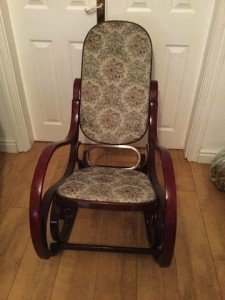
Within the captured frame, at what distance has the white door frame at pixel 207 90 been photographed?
1316 mm

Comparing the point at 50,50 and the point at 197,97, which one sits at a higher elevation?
the point at 50,50

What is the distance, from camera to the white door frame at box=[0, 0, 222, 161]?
1337 millimetres

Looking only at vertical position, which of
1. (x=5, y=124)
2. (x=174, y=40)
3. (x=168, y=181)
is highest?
(x=174, y=40)

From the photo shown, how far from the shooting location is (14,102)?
165cm

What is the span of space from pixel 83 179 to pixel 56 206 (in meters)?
0.18

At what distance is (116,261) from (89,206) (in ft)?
1.18

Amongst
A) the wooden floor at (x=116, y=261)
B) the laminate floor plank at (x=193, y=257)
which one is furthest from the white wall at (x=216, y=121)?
the laminate floor plank at (x=193, y=257)

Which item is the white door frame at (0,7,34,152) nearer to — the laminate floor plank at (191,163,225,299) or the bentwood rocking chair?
the bentwood rocking chair

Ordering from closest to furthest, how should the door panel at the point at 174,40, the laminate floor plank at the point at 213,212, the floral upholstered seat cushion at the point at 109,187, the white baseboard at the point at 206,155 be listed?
the floral upholstered seat cushion at the point at 109,187 → the laminate floor plank at the point at 213,212 → the door panel at the point at 174,40 → the white baseboard at the point at 206,155

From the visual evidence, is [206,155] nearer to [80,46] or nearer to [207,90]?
[207,90]

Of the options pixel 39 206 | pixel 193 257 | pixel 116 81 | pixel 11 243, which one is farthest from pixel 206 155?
pixel 11 243

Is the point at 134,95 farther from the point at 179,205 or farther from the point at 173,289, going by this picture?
the point at 173,289

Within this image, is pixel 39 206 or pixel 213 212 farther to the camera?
pixel 213 212

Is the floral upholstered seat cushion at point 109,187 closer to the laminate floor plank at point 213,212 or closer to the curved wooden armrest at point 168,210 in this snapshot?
the curved wooden armrest at point 168,210
